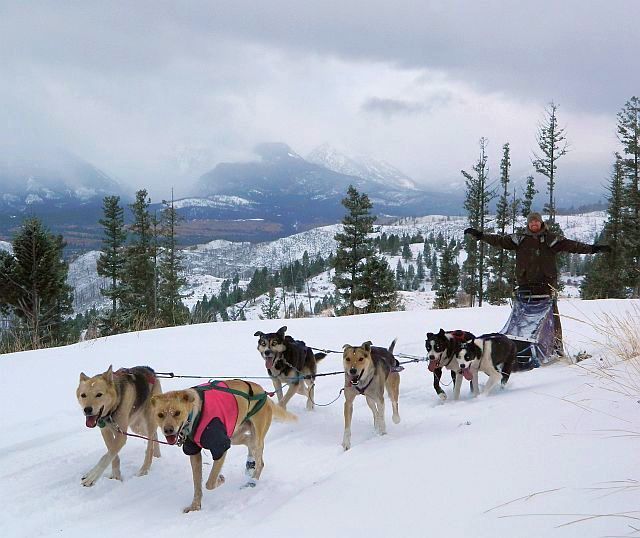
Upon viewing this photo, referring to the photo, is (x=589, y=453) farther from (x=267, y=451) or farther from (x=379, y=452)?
(x=267, y=451)

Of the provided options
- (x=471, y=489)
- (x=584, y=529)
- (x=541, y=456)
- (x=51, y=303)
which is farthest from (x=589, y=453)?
(x=51, y=303)

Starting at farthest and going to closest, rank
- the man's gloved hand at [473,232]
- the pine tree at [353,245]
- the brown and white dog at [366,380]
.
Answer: the pine tree at [353,245], the man's gloved hand at [473,232], the brown and white dog at [366,380]

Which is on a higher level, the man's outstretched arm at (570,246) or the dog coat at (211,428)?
the man's outstretched arm at (570,246)

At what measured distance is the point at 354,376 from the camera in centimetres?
557

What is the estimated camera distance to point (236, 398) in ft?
14.1

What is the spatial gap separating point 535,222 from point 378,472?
19.1 feet

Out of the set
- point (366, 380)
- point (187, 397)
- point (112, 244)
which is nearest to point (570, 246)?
point (366, 380)

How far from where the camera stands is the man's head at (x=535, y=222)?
8.16 metres

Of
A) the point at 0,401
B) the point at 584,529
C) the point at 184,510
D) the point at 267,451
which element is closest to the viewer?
the point at 584,529

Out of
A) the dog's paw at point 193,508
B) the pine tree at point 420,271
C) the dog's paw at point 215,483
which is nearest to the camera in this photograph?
the dog's paw at point 193,508

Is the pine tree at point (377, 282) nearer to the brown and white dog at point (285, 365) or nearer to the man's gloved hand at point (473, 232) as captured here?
the man's gloved hand at point (473, 232)

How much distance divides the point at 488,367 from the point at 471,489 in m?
4.25

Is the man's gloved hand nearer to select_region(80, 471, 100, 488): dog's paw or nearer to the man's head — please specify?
the man's head

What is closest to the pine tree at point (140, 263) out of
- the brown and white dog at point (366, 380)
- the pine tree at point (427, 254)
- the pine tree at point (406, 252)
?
the brown and white dog at point (366, 380)
